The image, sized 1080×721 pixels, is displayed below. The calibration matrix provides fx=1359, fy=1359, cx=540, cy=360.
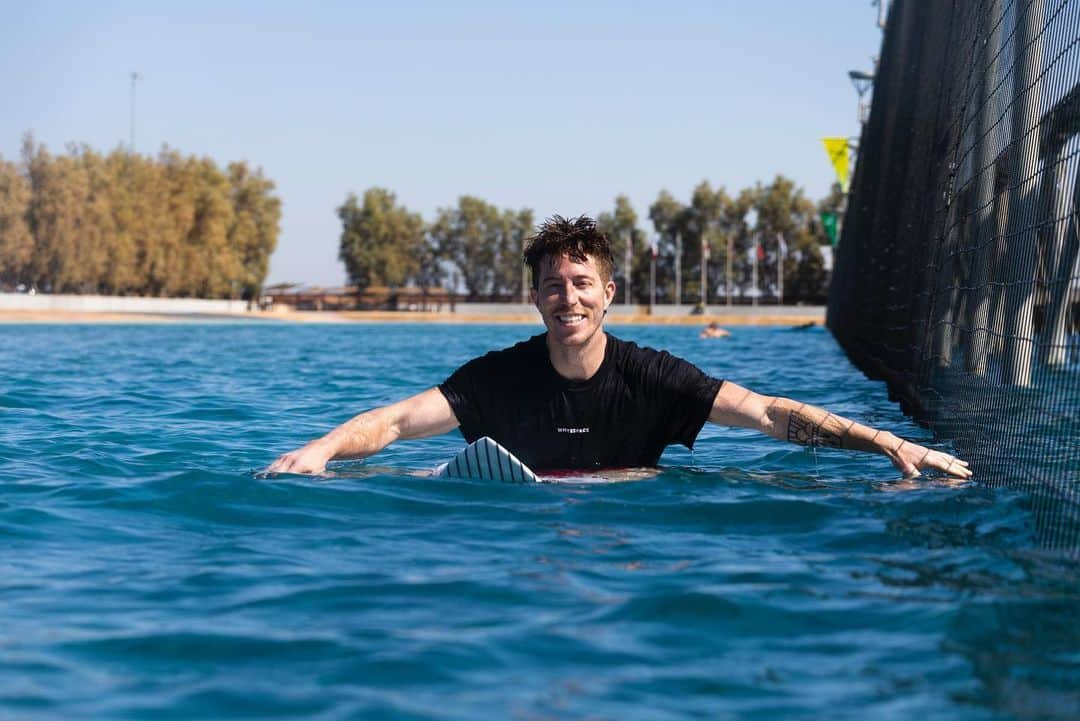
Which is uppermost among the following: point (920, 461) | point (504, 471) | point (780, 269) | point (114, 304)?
point (780, 269)

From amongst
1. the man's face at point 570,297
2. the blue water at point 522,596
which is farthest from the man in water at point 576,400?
the blue water at point 522,596

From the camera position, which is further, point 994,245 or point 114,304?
point 114,304

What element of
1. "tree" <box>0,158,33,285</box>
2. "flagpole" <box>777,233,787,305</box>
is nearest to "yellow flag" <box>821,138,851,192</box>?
"tree" <box>0,158,33,285</box>

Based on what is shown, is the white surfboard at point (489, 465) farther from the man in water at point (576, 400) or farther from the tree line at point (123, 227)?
the tree line at point (123, 227)

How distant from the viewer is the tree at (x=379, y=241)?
13500 centimetres

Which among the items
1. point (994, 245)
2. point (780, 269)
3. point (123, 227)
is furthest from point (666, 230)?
point (994, 245)

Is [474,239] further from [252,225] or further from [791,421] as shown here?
[791,421]

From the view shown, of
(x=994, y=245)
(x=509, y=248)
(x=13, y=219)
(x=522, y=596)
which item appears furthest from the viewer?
(x=509, y=248)

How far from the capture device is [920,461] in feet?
22.2

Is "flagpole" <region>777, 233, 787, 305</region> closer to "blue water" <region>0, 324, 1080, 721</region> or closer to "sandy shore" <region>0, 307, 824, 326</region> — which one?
"sandy shore" <region>0, 307, 824, 326</region>

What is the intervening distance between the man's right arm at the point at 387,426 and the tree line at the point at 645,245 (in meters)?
98.3

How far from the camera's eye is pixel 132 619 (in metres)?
4.53

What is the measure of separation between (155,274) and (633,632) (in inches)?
3378

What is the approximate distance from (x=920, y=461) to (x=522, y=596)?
2.80 metres
